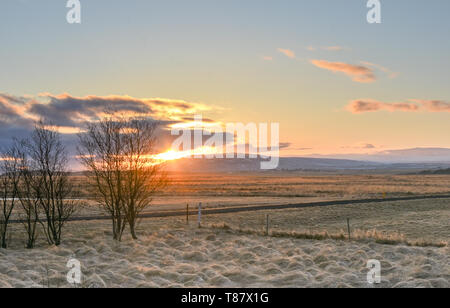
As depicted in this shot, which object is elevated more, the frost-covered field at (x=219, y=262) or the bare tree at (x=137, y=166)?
the bare tree at (x=137, y=166)

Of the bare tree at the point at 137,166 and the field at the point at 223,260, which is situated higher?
the bare tree at the point at 137,166

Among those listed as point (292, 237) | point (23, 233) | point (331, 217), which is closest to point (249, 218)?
point (331, 217)

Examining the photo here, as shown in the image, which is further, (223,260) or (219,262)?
(223,260)

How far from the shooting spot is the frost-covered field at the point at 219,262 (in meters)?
11.4

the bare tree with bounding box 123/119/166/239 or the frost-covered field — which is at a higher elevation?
the bare tree with bounding box 123/119/166/239

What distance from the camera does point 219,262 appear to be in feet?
47.9

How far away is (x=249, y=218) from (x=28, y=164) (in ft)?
63.2

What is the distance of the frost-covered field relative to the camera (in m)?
11.4

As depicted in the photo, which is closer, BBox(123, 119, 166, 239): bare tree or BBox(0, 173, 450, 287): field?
BBox(0, 173, 450, 287): field

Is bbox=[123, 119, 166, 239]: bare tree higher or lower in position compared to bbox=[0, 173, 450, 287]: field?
higher

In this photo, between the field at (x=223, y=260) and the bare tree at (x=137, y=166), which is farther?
the bare tree at (x=137, y=166)
